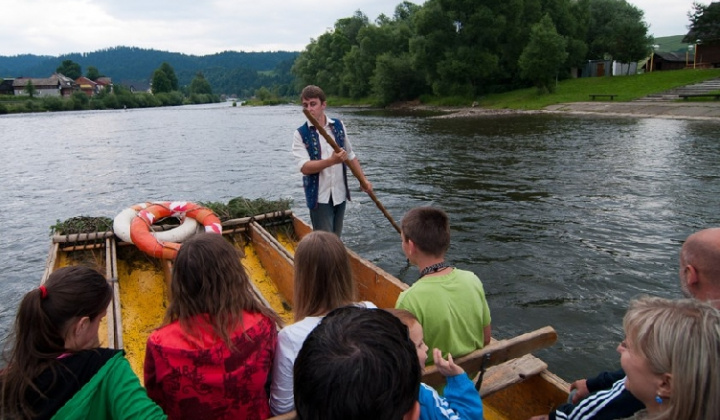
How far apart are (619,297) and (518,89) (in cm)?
4398

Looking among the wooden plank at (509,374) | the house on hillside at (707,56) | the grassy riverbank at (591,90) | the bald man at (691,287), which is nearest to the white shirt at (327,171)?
the wooden plank at (509,374)

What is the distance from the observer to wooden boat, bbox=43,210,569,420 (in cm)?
302

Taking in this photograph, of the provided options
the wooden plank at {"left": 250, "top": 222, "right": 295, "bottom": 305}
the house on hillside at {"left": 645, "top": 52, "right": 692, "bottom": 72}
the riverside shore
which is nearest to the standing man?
the wooden plank at {"left": 250, "top": 222, "right": 295, "bottom": 305}

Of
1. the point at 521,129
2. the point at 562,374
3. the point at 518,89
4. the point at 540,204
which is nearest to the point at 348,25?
the point at 518,89

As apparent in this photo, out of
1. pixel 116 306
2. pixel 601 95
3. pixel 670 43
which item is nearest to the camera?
pixel 116 306

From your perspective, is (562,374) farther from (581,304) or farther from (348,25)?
(348,25)

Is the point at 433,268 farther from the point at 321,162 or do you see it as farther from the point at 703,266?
the point at 321,162

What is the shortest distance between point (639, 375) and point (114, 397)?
6.28 feet

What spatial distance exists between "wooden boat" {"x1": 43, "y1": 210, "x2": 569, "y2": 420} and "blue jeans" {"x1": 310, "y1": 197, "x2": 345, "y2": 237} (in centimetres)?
45

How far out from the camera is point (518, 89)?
46875 millimetres

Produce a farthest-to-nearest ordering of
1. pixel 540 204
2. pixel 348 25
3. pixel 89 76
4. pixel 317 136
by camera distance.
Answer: pixel 89 76 → pixel 348 25 → pixel 540 204 → pixel 317 136

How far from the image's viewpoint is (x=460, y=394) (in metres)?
1.90

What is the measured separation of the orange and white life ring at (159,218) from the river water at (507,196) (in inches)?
93.6

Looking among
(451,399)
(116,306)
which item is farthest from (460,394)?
(116,306)
